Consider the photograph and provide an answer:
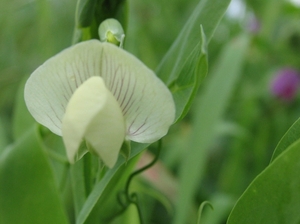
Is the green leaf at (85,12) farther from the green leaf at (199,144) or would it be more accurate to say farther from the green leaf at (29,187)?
the green leaf at (199,144)

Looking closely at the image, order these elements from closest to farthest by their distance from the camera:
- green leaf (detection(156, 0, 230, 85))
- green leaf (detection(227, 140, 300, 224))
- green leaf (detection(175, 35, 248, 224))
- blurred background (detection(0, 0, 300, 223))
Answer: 1. green leaf (detection(227, 140, 300, 224))
2. green leaf (detection(156, 0, 230, 85))
3. green leaf (detection(175, 35, 248, 224))
4. blurred background (detection(0, 0, 300, 223))

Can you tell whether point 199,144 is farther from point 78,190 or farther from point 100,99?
point 100,99

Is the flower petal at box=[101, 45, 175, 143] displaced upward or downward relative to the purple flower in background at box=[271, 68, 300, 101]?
upward

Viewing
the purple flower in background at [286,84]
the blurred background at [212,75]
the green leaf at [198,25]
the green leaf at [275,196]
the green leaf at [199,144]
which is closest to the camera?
the green leaf at [275,196]

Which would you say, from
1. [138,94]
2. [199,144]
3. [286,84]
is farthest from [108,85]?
[286,84]

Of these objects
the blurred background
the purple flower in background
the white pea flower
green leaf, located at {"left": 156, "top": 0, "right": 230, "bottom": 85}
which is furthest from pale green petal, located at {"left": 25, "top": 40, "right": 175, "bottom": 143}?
the purple flower in background

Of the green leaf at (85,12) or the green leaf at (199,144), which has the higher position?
the green leaf at (85,12)

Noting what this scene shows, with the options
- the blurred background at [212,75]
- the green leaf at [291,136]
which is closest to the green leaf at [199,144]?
the blurred background at [212,75]

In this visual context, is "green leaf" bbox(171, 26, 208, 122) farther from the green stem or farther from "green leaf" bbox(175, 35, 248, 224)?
"green leaf" bbox(175, 35, 248, 224)
